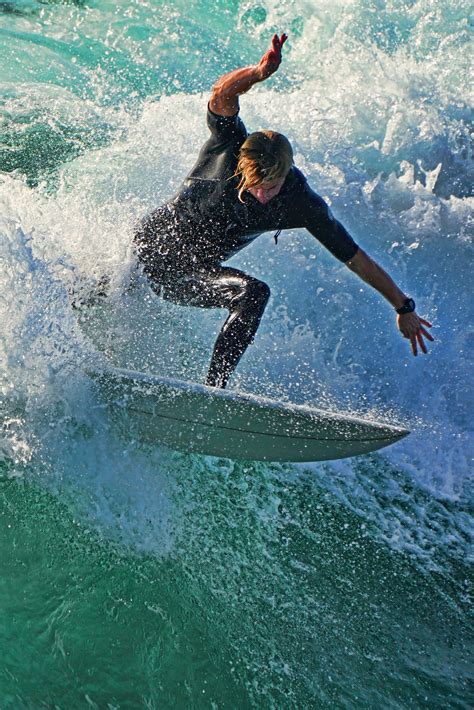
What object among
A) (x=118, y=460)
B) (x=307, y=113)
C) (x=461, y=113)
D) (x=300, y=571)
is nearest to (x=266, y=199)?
(x=118, y=460)

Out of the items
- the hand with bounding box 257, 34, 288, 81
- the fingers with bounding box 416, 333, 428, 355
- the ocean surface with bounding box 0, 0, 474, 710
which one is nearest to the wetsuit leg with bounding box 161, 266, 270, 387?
the ocean surface with bounding box 0, 0, 474, 710

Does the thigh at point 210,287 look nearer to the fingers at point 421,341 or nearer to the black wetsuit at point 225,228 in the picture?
the black wetsuit at point 225,228

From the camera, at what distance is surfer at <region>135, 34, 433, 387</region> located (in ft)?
12.3

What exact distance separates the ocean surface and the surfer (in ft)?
1.69

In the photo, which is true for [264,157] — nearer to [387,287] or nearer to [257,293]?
[257,293]

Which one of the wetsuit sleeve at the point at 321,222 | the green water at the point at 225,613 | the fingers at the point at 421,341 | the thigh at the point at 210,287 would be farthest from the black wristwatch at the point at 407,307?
the green water at the point at 225,613

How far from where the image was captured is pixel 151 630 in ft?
11.7

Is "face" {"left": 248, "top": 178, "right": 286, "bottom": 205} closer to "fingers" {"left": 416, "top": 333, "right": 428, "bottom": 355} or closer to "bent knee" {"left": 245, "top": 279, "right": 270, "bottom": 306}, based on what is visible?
"bent knee" {"left": 245, "top": 279, "right": 270, "bottom": 306}

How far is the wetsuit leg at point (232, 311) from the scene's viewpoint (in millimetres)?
3910

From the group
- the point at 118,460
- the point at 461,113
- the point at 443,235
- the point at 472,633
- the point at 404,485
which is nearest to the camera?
the point at 472,633

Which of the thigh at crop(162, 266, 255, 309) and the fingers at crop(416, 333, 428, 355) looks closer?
the fingers at crop(416, 333, 428, 355)

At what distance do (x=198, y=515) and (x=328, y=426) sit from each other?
92 centimetres

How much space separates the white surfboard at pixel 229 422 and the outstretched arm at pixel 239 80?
147cm

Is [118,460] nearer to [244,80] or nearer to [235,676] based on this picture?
[235,676]
